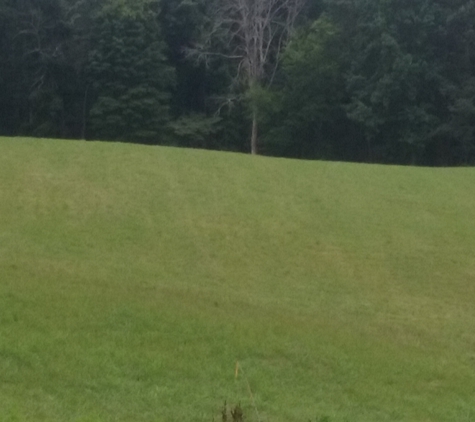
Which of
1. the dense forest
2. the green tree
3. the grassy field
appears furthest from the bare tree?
the grassy field

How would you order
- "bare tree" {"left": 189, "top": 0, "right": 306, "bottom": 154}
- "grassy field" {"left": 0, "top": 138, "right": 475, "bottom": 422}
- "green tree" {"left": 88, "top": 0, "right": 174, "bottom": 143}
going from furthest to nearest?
"bare tree" {"left": 189, "top": 0, "right": 306, "bottom": 154}, "green tree" {"left": 88, "top": 0, "right": 174, "bottom": 143}, "grassy field" {"left": 0, "top": 138, "right": 475, "bottom": 422}

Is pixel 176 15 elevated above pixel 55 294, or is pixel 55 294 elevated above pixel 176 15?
pixel 176 15

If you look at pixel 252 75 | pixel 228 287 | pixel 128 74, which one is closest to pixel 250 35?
pixel 252 75

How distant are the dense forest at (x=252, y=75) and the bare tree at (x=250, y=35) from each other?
0.09 metres

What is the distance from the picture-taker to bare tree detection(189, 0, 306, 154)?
41875 mm

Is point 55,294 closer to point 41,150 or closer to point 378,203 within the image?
point 378,203

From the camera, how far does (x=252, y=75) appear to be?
4241cm

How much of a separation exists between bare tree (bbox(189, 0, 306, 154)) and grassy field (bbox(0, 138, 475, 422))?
20.1 meters

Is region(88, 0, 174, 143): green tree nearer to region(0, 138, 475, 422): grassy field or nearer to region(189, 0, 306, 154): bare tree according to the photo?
region(189, 0, 306, 154): bare tree

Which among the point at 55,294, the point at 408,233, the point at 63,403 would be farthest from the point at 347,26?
the point at 63,403

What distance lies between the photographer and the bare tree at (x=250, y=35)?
4188 centimetres

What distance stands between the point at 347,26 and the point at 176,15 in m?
8.75

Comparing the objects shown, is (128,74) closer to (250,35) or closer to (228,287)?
(250,35)

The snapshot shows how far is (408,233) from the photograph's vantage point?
16781 mm
